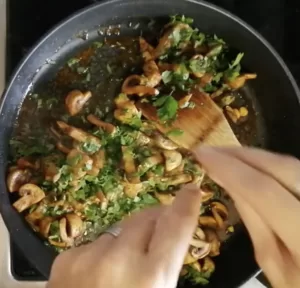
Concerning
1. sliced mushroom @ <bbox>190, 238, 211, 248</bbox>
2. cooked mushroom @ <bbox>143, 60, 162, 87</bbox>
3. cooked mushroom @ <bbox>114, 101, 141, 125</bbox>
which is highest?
cooked mushroom @ <bbox>143, 60, 162, 87</bbox>

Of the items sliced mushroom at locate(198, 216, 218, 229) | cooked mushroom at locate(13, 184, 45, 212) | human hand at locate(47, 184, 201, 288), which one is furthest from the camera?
sliced mushroom at locate(198, 216, 218, 229)

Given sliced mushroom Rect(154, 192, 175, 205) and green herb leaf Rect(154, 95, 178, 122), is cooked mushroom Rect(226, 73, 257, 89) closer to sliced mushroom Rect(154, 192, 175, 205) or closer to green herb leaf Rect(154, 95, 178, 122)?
green herb leaf Rect(154, 95, 178, 122)

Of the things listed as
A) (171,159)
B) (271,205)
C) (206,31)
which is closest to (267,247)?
(271,205)

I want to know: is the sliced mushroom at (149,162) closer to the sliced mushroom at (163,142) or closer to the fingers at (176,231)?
the sliced mushroom at (163,142)

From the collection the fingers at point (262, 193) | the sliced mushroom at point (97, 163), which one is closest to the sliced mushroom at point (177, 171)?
the sliced mushroom at point (97, 163)

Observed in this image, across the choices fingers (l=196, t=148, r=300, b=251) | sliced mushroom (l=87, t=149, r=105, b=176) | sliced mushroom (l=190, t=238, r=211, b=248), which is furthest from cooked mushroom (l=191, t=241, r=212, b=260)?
fingers (l=196, t=148, r=300, b=251)

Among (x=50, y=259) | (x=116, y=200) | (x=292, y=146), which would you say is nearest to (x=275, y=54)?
(x=292, y=146)

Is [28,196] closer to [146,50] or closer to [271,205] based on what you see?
[146,50]
